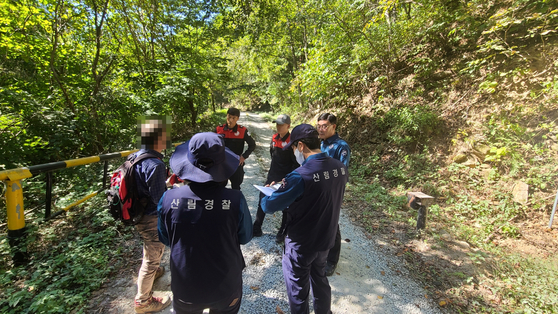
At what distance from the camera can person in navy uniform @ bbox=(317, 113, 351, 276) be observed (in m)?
2.93

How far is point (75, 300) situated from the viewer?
2168 millimetres

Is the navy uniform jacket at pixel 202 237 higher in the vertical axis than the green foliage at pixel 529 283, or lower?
higher

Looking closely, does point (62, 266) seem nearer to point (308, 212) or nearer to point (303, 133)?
point (308, 212)

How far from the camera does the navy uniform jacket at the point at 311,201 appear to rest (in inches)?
75.2

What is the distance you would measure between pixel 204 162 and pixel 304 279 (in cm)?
145

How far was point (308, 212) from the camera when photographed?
6.48 feet

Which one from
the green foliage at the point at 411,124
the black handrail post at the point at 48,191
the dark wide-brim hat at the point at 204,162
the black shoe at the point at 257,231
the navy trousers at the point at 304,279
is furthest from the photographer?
the green foliage at the point at 411,124

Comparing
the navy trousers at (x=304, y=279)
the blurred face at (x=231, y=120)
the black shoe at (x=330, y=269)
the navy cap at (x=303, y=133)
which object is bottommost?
the black shoe at (x=330, y=269)

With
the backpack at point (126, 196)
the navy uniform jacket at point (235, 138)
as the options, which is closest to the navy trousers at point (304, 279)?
the backpack at point (126, 196)

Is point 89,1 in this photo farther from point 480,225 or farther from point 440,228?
point 480,225

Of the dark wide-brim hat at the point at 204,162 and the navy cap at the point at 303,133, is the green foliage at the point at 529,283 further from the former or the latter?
the dark wide-brim hat at the point at 204,162

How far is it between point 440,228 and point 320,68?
687cm

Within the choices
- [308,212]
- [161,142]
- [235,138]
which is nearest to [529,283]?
[308,212]

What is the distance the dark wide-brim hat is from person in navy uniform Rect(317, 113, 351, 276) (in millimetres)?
1814
